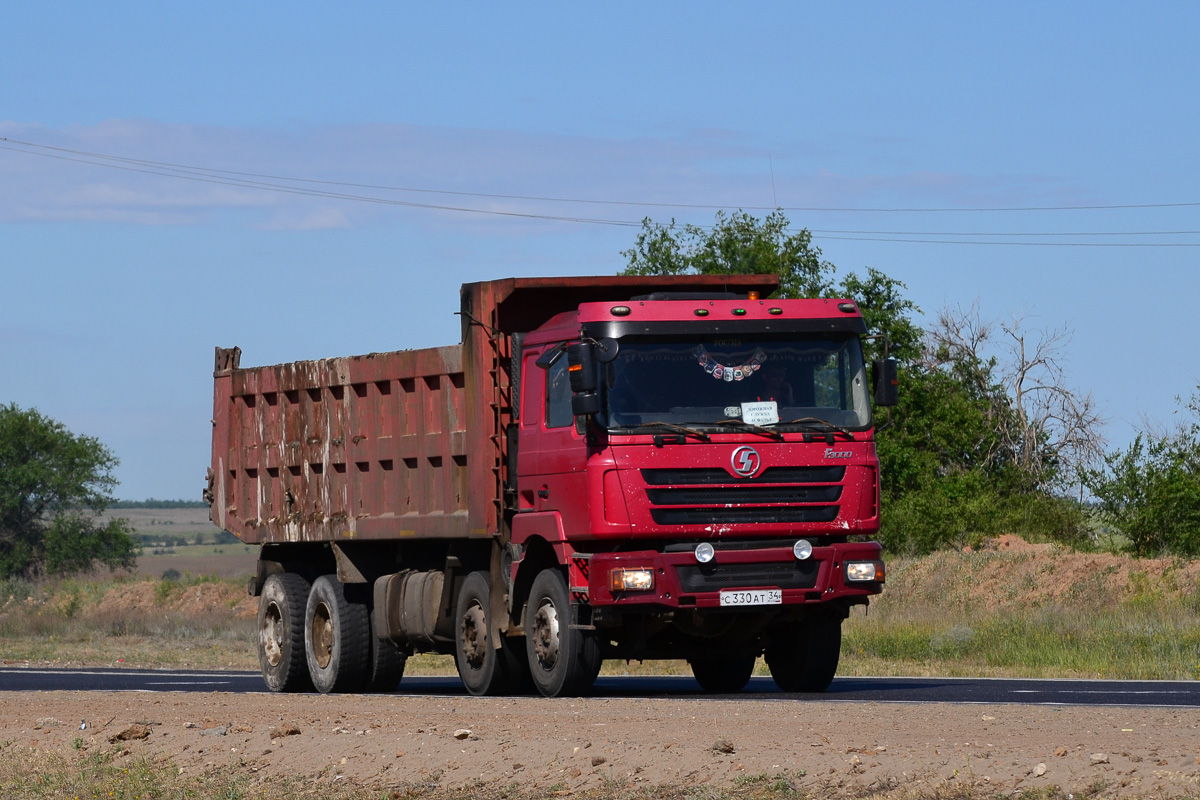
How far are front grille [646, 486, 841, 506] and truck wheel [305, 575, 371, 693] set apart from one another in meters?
5.78

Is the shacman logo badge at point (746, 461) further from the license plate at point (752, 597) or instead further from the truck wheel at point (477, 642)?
the truck wheel at point (477, 642)

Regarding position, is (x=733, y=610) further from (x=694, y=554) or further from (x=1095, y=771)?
(x=1095, y=771)

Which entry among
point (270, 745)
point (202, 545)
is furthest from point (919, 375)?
point (202, 545)

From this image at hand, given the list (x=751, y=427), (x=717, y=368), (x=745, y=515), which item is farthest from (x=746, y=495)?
(x=717, y=368)

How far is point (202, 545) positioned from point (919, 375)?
409 feet

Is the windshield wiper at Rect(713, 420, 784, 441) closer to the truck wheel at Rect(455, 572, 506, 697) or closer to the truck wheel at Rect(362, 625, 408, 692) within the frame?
the truck wheel at Rect(455, 572, 506, 697)

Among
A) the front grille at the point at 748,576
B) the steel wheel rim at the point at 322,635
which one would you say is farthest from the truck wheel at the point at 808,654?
the steel wheel rim at the point at 322,635

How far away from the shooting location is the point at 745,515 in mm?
14125

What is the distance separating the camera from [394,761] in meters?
10.6

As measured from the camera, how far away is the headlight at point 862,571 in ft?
47.1

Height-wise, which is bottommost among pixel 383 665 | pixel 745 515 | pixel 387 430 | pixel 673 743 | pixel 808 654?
pixel 673 743

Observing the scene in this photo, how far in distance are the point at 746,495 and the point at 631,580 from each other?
3.67ft

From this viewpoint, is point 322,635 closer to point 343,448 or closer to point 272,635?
point 272,635

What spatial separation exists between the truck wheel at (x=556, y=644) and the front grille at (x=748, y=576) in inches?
41.4
